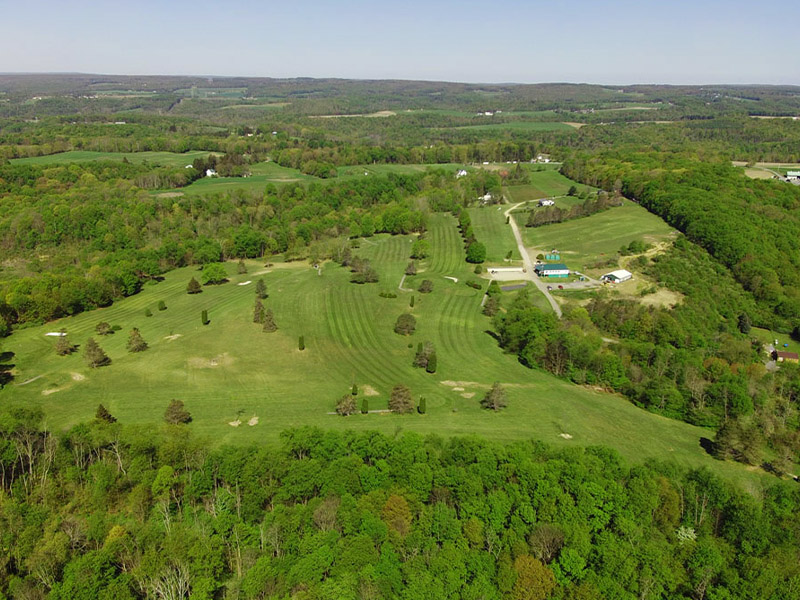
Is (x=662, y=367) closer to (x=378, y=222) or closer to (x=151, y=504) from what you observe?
(x=151, y=504)

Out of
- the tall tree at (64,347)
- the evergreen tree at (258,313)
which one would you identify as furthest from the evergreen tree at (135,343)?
the evergreen tree at (258,313)

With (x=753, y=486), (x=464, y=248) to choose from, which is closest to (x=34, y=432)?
(x=753, y=486)

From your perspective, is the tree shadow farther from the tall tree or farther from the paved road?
the tall tree

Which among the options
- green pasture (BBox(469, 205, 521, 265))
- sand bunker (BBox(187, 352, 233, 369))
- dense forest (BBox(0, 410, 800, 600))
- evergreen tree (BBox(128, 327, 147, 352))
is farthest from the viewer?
green pasture (BBox(469, 205, 521, 265))

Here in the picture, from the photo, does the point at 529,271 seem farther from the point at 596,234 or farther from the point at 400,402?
the point at 400,402

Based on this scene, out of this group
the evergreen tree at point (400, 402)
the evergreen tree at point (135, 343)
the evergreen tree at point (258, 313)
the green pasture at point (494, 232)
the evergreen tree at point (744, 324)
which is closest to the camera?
the evergreen tree at point (400, 402)

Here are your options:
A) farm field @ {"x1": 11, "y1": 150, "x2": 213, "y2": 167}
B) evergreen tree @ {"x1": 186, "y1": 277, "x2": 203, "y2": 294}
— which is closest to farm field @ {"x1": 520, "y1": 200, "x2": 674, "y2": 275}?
evergreen tree @ {"x1": 186, "y1": 277, "x2": 203, "y2": 294}

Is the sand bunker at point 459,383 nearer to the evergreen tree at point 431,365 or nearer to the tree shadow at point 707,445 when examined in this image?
the evergreen tree at point 431,365
